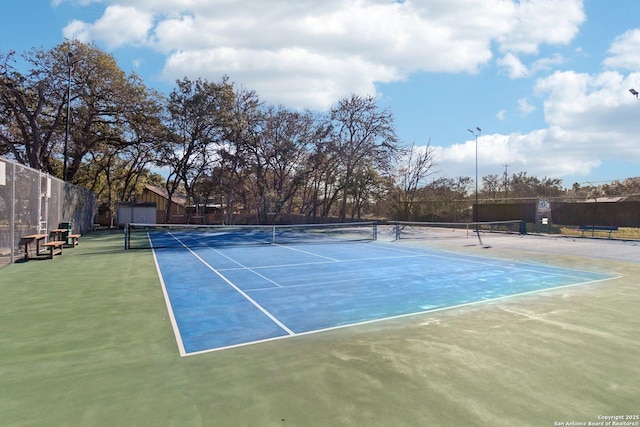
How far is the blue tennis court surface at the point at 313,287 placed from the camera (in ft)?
18.8

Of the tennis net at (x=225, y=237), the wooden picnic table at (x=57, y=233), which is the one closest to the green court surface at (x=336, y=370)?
the wooden picnic table at (x=57, y=233)

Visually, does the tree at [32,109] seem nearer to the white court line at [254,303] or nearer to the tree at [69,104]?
the tree at [69,104]

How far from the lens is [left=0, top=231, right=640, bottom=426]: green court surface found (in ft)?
10.4

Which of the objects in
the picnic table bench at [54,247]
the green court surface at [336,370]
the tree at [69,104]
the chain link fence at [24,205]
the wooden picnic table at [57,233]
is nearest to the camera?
the green court surface at [336,370]

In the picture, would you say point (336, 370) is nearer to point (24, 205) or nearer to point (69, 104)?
point (24, 205)

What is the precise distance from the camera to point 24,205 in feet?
→ 38.8

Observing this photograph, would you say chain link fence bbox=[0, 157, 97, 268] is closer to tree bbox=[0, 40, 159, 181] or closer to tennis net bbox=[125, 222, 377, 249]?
tennis net bbox=[125, 222, 377, 249]

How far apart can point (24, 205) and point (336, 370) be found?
40.1ft

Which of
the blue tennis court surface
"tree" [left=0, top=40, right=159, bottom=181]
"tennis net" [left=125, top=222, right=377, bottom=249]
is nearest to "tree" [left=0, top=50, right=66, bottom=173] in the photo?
"tree" [left=0, top=40, right=159, bottom=181]

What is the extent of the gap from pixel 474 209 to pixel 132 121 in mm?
29127

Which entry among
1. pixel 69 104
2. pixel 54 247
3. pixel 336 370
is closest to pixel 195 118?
pixel 69 104

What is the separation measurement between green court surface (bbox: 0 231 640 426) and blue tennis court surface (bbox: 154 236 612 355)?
454 millimetres

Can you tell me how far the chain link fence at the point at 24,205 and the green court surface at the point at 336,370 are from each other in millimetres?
4927

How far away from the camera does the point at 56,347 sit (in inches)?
184
